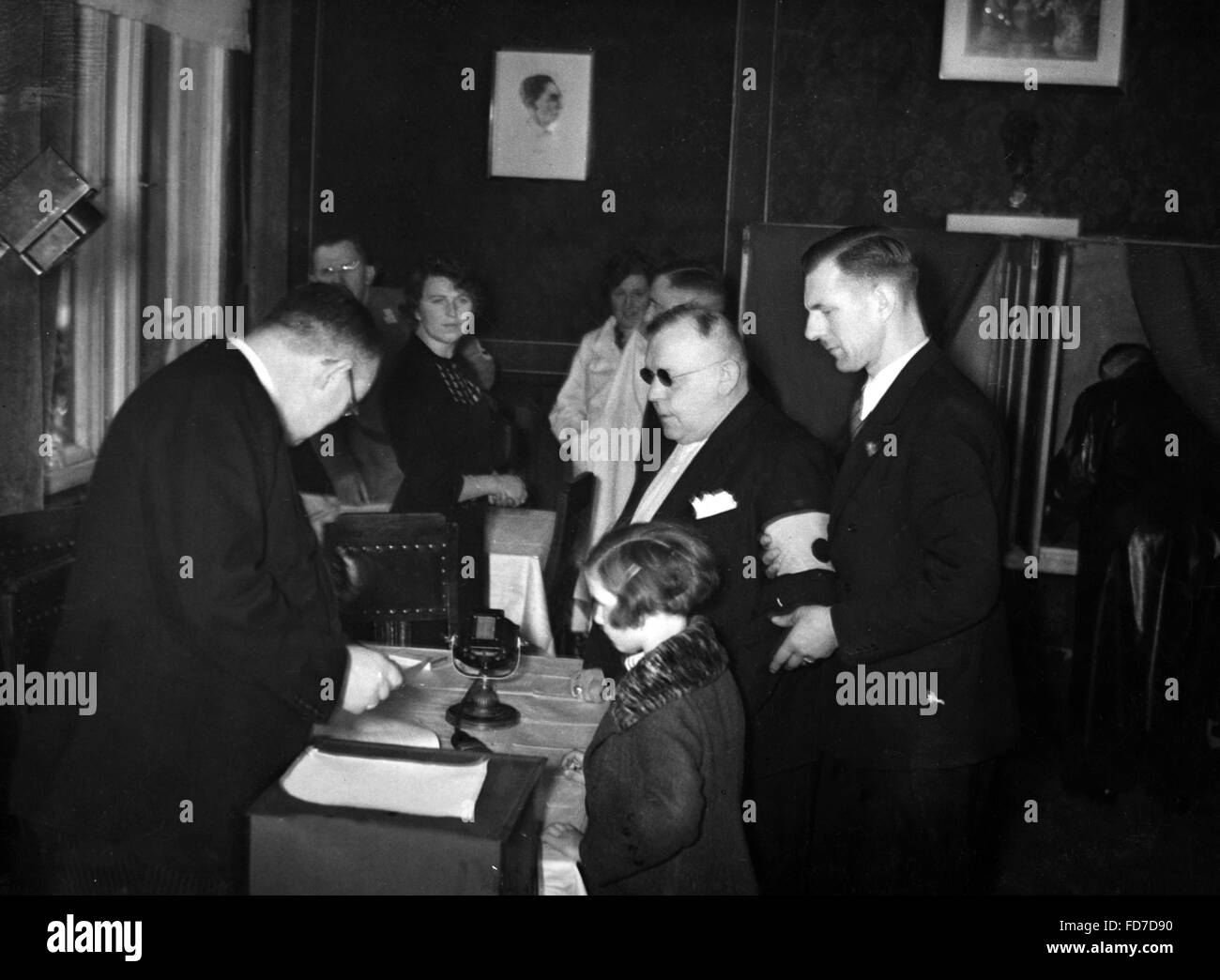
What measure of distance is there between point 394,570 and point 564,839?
134 centimetres

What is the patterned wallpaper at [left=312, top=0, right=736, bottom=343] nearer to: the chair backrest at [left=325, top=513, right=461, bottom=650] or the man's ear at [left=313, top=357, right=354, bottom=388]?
the chair backrest at [left=325, top=513, right=461, bottom=650]

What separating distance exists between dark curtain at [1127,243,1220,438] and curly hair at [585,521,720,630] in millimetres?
2355

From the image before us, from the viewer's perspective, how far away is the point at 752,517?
6.68 feet

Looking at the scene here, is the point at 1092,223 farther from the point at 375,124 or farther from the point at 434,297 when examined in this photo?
the point at 375,124

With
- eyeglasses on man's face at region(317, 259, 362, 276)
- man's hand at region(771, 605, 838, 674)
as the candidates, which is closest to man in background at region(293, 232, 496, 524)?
eyeglasses on man's face at region(317, 259, 362, 276)

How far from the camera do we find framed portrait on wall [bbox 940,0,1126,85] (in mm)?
4164

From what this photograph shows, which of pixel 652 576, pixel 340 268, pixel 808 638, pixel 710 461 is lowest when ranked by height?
pixel 808 638

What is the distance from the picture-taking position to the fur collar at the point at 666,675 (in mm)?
1548

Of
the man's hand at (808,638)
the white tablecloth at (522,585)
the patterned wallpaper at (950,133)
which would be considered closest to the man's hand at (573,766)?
the man's hand at (808,638)

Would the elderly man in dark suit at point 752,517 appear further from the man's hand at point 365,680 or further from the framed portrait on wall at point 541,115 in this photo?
the framed portrait on wall at point 541,115

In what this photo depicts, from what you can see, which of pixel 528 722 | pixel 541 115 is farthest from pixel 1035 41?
pixel 528 722

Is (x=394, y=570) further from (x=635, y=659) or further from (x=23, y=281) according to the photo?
(x=635, y=659)

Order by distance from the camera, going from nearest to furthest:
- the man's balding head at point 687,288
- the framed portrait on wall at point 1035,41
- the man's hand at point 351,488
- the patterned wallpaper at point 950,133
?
the man's balding head at point 687,288
the man's hand at point 351,488
the framed portrait on wall at point 1035,41
the patterned wallpaper at point 950,133

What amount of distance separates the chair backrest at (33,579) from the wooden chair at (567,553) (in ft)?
6.06
